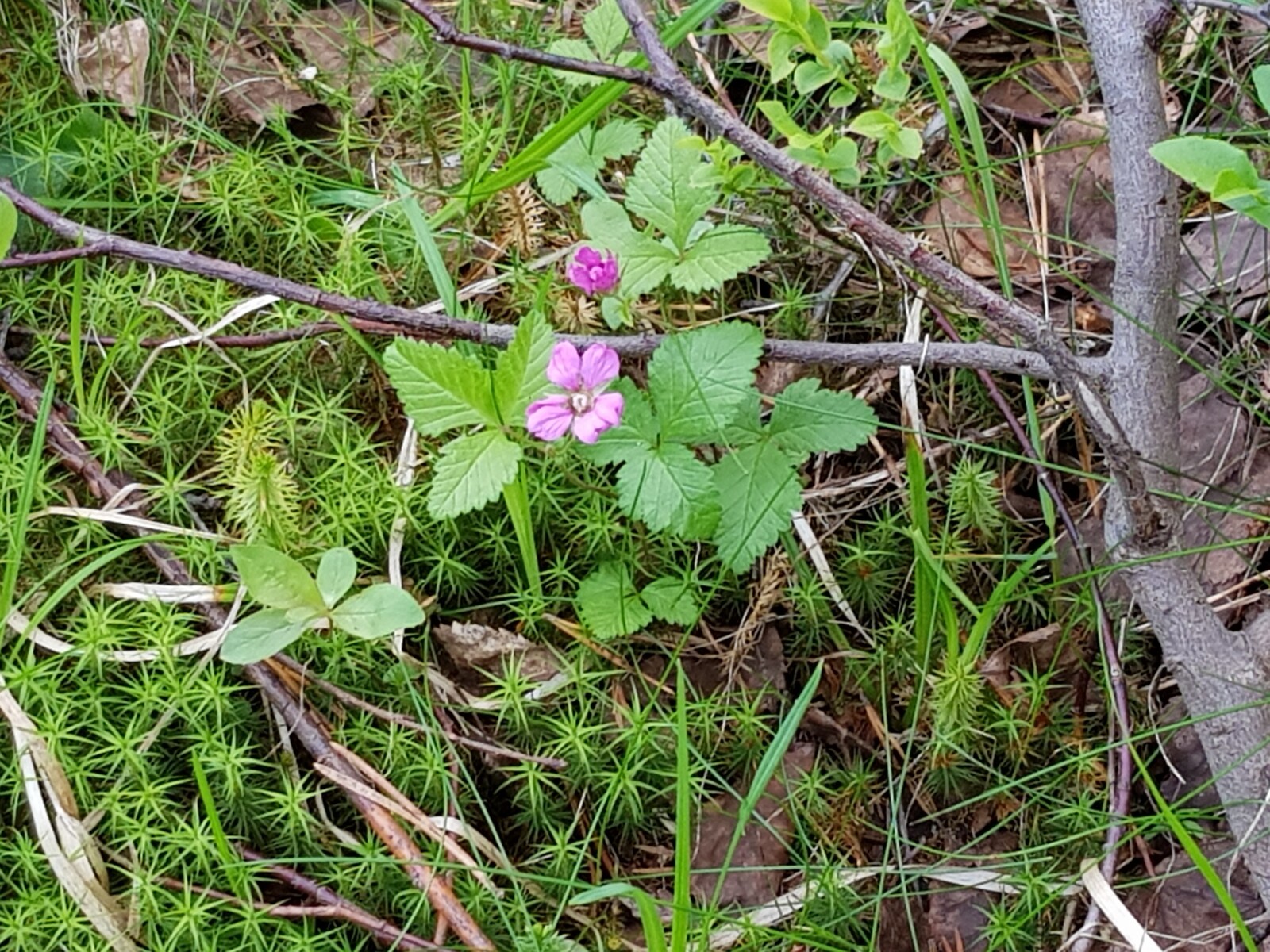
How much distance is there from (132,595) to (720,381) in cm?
120

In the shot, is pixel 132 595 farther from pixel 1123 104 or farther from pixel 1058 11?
pixel 1058 11

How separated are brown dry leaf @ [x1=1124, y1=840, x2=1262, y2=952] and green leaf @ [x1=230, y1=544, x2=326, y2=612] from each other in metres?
1.56

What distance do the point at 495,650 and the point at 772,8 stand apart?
49.8 inches

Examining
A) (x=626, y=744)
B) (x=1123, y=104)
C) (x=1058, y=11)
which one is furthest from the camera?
(x=1058, y=11)

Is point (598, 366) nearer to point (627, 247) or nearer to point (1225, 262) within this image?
point (627, 247)

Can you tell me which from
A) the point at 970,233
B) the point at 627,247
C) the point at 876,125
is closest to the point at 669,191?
the point at 627,247

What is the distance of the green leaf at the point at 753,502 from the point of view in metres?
2.25

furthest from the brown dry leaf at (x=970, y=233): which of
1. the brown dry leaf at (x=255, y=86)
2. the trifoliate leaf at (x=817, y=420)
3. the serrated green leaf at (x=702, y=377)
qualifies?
the brown dry leaf at (x=255, y=86)

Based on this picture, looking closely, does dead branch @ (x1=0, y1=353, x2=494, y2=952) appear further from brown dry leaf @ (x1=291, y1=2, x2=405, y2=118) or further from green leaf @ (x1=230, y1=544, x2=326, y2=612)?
brown dry leaf @ (x1=291, y1=2, x2=405, y2=118)

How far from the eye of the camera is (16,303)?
2.66 meters

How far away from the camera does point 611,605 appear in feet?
7.67

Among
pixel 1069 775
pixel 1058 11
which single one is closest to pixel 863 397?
pixel 1069 775

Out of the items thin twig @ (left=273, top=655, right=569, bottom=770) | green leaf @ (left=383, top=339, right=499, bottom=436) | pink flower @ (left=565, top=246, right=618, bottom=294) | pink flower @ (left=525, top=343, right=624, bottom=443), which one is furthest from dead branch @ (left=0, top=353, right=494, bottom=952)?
pink flower @ (left=565, top=246, right=618, bottom=294)

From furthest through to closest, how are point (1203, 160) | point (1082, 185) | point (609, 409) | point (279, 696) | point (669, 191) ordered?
1. point (1082, 185)
2. point (669, 191)
3. point (279, 696)
4. point (609, 409)
5. point (1203, 160)
